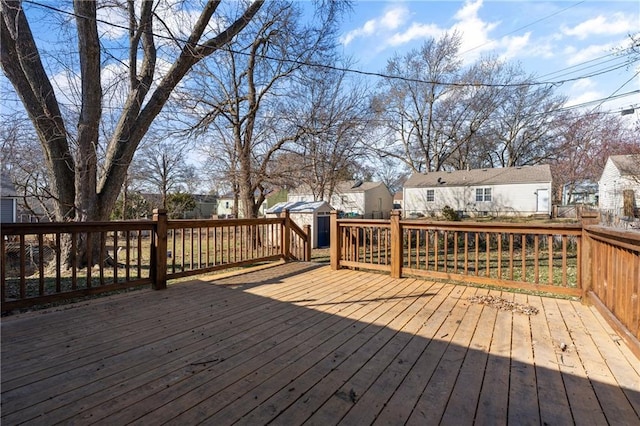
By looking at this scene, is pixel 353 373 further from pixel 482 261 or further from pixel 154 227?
pixel 482 261

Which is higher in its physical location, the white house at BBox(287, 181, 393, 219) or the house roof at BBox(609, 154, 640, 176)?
the house roof at BBox(609, 154, 640, 176)

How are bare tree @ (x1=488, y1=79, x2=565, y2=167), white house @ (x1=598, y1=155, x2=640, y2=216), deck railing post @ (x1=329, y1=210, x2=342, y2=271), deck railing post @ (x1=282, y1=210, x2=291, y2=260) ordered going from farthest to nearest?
bare tree @ (x1=488, y1=79, x2=565, y2=167)
white house @ (x1=598, y1=155, x2=640, y2=216)
deck railing post @ (x1=282, y1=210, x2=291, y2=260)
deck railing post @ (x1=329, y1=210, x2=342, y2=271)

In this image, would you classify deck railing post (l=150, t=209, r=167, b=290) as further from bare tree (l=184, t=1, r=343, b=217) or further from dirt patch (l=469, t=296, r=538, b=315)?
bare tree (l=184, t=1, r=343, b=217)

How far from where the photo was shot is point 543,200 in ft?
→ 67.3

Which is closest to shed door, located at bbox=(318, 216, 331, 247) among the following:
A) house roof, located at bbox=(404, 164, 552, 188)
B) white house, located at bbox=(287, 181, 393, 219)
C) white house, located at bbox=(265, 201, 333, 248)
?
white house, located at bbox=(265, 201, 333, 248)

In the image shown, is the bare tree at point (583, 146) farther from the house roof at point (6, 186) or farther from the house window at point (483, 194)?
the house roof at point (6, 186)

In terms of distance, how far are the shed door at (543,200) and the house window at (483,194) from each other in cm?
300

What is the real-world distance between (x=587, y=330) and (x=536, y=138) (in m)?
27.3

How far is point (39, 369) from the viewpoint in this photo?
190 cm

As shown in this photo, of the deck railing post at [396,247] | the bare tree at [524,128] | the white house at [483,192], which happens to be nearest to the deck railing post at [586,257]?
the deck railing post at [396,247]

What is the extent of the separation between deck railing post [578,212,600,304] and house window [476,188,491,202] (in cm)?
2145

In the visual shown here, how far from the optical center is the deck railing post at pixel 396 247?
14.5 feet

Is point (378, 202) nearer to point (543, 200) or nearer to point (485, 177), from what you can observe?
point (485, 177)

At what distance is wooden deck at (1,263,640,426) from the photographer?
151cm
